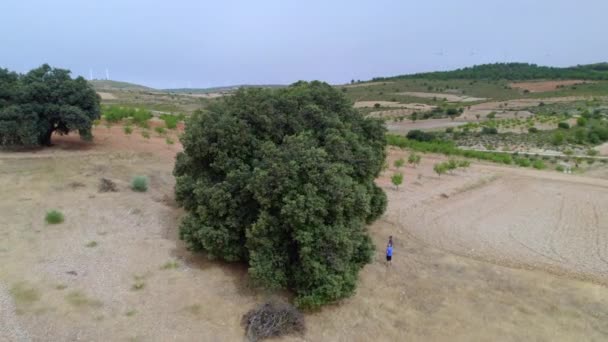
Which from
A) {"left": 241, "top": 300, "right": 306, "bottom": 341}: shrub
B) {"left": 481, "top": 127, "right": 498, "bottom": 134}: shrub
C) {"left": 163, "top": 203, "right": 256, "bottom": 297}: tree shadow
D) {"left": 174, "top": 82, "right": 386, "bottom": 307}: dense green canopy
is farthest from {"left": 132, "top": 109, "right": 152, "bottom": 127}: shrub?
{"left": 481, "top": 127, "right": 498, "bottom": 134}: shrub

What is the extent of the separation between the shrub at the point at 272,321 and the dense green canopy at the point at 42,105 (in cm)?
1664

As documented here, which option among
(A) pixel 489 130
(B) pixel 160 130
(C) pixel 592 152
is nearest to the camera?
(B) pixel 160 130

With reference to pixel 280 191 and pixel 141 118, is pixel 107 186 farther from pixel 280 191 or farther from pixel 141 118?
pixel 141 118

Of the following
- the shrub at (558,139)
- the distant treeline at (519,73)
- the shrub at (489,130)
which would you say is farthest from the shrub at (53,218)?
the distant treeline at (519,73)

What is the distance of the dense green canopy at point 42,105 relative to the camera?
66.4ft

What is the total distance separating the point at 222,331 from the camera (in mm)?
9641

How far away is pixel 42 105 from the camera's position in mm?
20734

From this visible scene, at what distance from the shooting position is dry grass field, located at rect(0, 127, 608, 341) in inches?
385

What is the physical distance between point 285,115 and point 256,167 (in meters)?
2.99

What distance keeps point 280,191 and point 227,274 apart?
131 inches

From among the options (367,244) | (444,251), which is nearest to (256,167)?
(367,244)

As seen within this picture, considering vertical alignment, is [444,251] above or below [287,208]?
below

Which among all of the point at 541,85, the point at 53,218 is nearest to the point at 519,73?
the point at 541,85

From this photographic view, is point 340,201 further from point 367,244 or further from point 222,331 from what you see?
point 222,331
